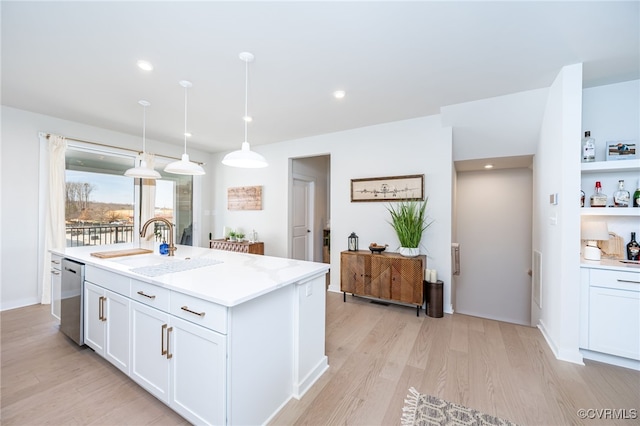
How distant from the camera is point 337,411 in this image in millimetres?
1639

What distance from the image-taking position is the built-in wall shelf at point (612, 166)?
7.26ft

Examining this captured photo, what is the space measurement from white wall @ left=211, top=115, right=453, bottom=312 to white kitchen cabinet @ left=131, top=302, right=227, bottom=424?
2.82 meters

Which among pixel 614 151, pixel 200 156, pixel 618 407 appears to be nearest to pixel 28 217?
pixel 200 156

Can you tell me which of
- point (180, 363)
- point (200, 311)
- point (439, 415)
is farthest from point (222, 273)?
point (439, 415)

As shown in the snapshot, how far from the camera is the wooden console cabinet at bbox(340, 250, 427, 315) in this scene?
312cm

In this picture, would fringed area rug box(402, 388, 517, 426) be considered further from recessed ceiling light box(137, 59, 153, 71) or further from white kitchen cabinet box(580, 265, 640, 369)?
recessed ceiling light box(137, 59, 153, 71)

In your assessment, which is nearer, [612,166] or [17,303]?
[612,166]

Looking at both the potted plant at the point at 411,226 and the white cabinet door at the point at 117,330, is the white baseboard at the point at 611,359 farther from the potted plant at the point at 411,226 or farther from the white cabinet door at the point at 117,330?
the white cabinet door at the point at 117,330

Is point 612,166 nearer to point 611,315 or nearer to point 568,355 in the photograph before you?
point 611,315

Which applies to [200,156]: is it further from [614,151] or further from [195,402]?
[614,151]

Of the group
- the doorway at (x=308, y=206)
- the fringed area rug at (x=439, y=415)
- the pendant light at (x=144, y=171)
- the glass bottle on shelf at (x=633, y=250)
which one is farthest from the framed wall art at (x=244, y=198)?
the glass bottle on shelf at (x=633, y=250)

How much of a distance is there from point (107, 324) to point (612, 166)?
441 cm

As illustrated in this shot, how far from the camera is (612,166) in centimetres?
225

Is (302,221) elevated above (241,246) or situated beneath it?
elevated above
